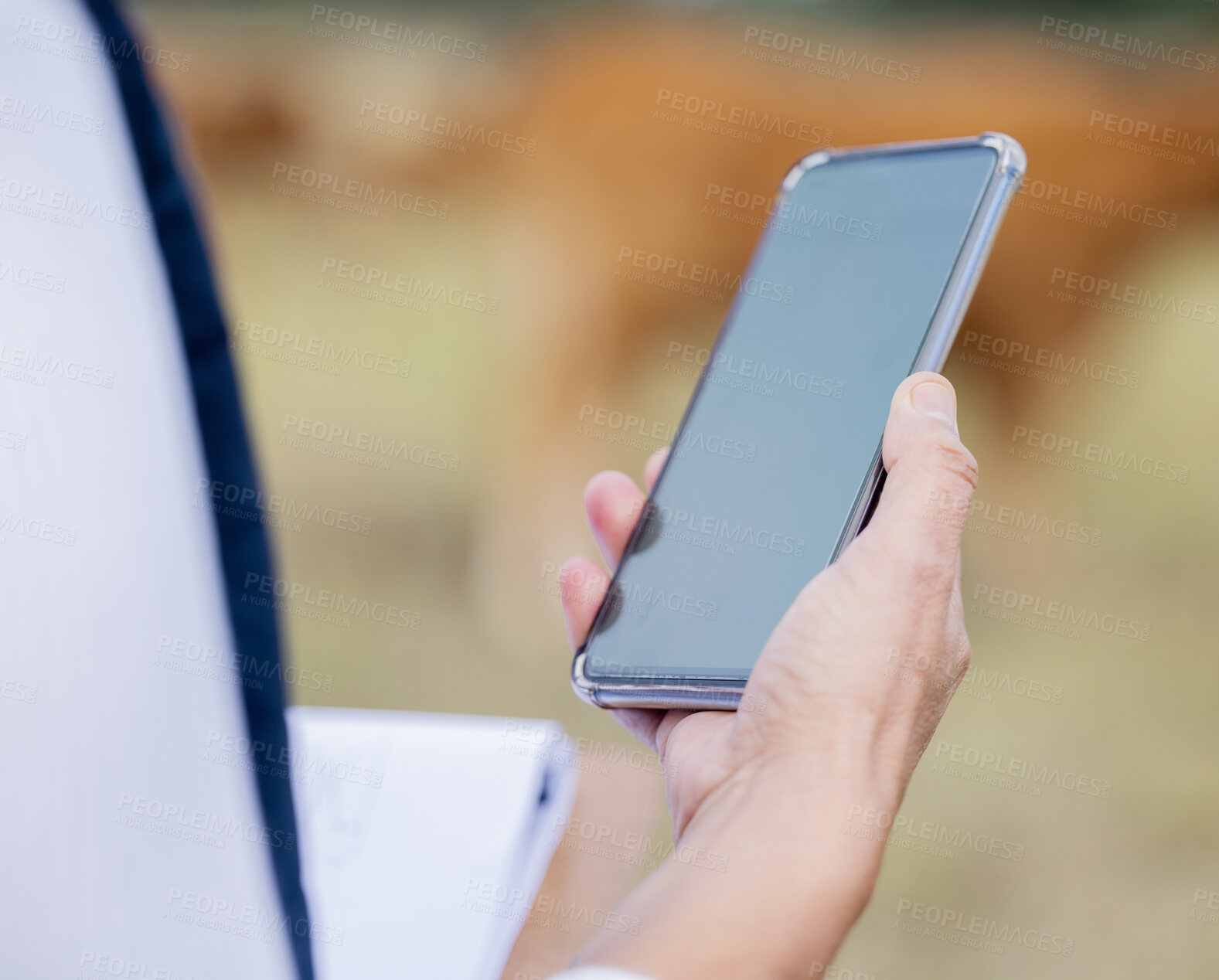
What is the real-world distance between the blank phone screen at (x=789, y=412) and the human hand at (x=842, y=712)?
45 mm

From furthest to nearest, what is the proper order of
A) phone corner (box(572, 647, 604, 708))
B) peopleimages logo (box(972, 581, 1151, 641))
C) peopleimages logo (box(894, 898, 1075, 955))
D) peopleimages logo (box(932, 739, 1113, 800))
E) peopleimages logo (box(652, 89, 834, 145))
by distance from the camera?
peopleimages logo (box(652, 89, 834, 145)) < peopleimages logo (box(972, 581, 1151, 641)) < peopleimages logo (box(932, 739, 1113, 800)) < peopleimages logo (box(894, 898, 1075, 955)) < phone corner (box(572, 647, 604, 708))

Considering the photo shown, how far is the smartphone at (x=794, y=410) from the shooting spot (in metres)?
0.64

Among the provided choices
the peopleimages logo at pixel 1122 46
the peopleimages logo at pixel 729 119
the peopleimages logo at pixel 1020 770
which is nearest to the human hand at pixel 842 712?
the peopleimages logo at pixel 1020 770

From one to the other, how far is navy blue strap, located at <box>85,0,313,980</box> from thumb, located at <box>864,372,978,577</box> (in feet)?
1.64

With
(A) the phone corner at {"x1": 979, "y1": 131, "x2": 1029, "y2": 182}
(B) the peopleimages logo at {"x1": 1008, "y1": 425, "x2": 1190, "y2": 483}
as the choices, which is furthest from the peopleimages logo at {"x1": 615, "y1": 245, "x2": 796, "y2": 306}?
(A) the phone corner at {"x1": 979, "y1": 131, "x2": 1029, "y2": 182}

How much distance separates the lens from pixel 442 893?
27.7 inches

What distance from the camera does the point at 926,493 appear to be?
0.57 m

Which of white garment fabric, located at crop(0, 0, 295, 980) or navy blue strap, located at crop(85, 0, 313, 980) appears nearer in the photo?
white garment fabric, located at crop(0, 0, 295, 980)

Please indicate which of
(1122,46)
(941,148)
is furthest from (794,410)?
(1122,46)

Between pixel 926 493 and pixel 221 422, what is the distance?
531mm

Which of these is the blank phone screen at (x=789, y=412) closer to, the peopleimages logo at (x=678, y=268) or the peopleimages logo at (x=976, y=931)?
the peopleimages logo at (x=976, y=931)

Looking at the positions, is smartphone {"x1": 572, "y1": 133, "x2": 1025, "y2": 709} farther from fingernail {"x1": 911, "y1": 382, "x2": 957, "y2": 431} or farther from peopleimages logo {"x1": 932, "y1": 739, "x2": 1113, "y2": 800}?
peopleimages logo {"x1": 932, "y1": 739, "x2": 1113, "y2": 800}

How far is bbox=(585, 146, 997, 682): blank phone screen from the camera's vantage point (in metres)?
0.64

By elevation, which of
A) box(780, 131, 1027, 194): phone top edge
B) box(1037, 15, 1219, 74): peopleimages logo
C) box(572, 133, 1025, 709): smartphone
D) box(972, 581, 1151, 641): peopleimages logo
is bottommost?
box(972, 581, 1151, 641): peopleimages logo
